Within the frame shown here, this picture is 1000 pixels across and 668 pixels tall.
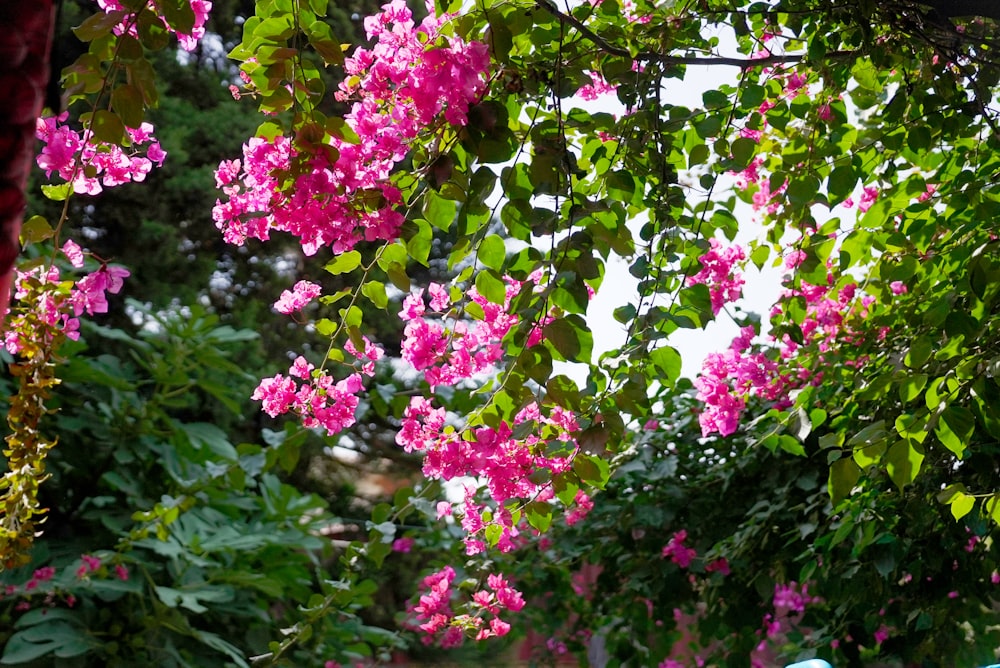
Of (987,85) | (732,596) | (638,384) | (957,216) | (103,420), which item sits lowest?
(638,384)

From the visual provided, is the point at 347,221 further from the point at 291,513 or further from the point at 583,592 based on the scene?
the point at 583,592

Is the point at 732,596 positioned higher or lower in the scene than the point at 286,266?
lower

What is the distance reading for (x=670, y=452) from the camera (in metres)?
3.15

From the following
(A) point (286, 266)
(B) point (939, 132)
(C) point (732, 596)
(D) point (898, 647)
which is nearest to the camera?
(B) point (939, 132)

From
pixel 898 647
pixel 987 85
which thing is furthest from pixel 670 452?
pixel 987 85

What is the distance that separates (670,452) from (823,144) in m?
1.56

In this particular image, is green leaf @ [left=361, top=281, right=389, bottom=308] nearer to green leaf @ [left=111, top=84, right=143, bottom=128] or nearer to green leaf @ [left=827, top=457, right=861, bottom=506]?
green leaf @ [left=111, top=84, right=143, bottom=128]

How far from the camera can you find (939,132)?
179 cm

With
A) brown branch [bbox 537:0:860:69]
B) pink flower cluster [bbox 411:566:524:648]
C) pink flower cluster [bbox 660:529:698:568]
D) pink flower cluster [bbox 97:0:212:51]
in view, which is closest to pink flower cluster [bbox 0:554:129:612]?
pink flower cluster [bbox 411:566:524:648]

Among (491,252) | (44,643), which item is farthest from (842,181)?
(44,643)

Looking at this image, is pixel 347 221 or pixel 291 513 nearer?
pixel 347 221

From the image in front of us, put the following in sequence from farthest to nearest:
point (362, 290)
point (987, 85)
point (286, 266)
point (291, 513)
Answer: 1. point (286, 266)
2. point (291, 513)
3. point (987, 85)
4. point (362, 290)

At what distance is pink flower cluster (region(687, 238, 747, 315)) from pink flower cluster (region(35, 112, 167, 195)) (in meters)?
0.99

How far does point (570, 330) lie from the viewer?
1200mm
